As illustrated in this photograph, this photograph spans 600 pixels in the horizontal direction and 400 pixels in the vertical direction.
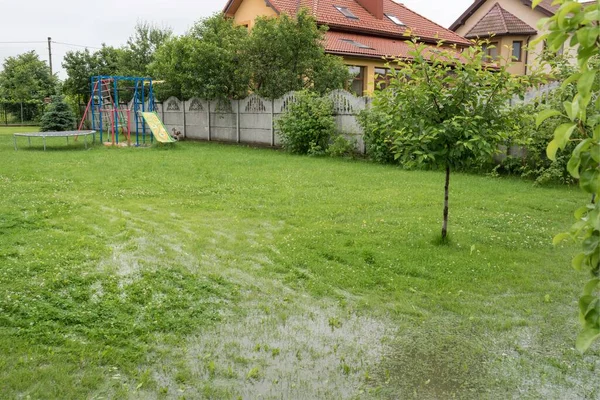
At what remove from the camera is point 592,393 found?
3473 mm

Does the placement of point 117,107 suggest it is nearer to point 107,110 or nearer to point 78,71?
point 107,110

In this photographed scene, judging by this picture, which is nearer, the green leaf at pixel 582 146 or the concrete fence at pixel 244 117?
the green leaf at pixel 582 146

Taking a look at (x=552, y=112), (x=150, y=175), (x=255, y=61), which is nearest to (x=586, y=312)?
(x=552, y=112)

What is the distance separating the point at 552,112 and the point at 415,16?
3107 cm

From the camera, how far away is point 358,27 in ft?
83.1

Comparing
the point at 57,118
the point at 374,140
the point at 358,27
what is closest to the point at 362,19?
the point at 358,27

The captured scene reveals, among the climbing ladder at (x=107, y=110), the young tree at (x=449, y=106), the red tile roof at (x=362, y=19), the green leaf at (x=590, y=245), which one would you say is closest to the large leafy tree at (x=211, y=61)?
the climbing ladder at (x=107, y=110)

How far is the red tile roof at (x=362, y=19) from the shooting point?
24.6 meters

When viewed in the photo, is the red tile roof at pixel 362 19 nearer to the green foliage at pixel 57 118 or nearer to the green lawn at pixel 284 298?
the green foliage at pixel 57 118

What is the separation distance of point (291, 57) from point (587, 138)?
58.7ft

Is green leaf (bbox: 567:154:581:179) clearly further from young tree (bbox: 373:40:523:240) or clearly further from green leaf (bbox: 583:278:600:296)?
young tree (bbox: 373:40:523:240)

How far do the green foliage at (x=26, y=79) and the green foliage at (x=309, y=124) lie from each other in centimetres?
2715

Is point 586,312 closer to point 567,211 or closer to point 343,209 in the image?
point 343,209

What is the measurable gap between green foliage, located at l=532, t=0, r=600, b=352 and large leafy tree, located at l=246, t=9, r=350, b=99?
57.2 ft
